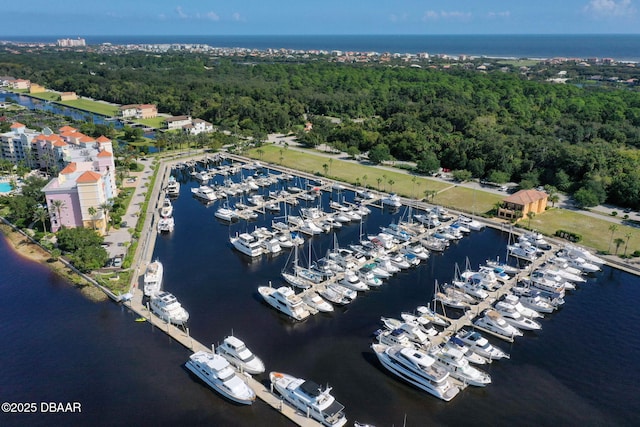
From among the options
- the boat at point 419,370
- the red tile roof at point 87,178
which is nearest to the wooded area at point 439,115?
the boat at point 419,370

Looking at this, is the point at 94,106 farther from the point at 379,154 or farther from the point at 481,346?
the point at 481,346

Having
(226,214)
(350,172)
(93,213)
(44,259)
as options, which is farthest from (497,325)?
(350,172)

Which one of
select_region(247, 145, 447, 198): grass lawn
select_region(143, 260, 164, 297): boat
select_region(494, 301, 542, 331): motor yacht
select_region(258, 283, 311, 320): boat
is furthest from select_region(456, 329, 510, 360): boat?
select_region(247, 145, 447, 198): grass lawn

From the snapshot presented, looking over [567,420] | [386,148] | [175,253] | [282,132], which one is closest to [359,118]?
[282,132]

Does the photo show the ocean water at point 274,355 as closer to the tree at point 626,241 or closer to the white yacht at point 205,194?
the tree at point 626,241

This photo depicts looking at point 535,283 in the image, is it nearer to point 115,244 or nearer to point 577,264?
point 577,264

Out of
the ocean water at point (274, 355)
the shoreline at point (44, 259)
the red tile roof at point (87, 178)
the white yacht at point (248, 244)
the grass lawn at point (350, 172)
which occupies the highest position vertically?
the red tile roof at point (87, 178)
